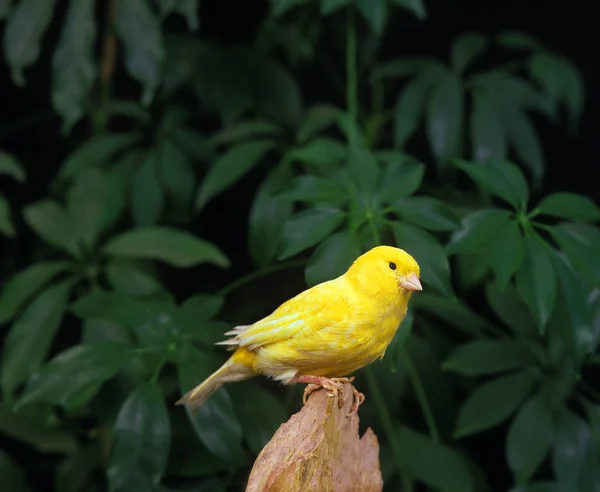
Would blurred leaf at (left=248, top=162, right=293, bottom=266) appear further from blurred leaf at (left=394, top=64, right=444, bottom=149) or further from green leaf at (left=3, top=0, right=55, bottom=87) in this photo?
green leaf at (left=3, top=0, right=55, bottom=87)

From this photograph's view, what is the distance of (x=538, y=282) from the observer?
3.79 feet

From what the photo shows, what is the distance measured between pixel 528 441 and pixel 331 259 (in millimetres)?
580

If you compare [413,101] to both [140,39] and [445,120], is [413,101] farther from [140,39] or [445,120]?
[140,39]

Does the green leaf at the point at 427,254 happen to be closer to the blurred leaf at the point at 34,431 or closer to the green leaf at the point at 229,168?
the green leaf at the point at 229,168

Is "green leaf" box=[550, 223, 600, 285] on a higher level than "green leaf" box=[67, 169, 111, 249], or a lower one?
higher

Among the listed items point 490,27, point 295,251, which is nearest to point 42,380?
point 295,251

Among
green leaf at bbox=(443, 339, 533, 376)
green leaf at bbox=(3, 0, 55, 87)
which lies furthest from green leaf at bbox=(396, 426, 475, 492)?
green leaf at bbox=(3, 0, 55, 87)

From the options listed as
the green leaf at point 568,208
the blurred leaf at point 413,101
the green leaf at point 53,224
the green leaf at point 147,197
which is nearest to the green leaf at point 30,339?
the green leaf at point 53,224

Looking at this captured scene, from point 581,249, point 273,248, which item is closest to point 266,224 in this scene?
point 273,248

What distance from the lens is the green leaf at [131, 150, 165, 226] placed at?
1634 mm

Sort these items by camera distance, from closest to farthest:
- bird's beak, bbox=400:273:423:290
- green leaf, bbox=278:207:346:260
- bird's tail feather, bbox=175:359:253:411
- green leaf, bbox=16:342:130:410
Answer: bird's beak, bbox=400:273:423:290 < bird's tail feather, bbox=175:359:253:411 < green leaf, bbox=278:207:346:260 < green leaf, bbox=16:342:130:410

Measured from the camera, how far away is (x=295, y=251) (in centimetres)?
113

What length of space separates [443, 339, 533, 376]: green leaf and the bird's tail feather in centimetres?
51

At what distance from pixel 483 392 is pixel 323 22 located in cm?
83
